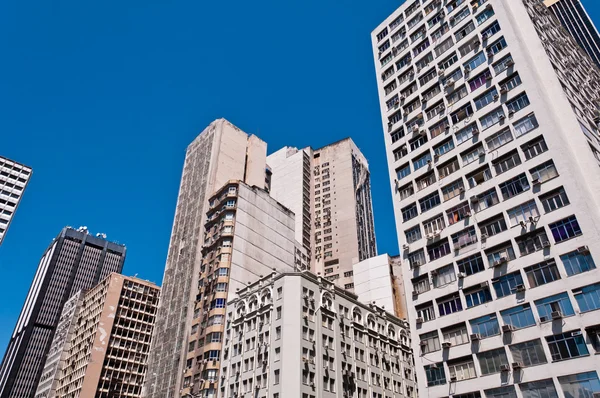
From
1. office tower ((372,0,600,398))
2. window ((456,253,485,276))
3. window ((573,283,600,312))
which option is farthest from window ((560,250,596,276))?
window ((456,253,485,276))

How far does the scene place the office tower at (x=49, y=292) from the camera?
16088 centimetres

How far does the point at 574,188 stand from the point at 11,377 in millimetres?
181593

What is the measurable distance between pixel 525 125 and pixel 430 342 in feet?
72.1

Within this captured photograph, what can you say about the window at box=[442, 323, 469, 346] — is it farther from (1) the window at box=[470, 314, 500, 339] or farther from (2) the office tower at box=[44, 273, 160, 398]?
(2) the office tower at box=[44, 273, 160, 398]

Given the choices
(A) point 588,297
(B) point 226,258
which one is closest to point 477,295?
(A) point 588,297

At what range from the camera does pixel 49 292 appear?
572 feet

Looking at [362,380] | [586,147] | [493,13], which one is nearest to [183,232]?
[362,380]

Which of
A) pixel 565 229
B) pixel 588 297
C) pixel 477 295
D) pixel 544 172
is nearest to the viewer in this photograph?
pixel 588 297

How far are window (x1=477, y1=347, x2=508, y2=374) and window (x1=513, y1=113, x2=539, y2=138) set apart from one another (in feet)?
65.0

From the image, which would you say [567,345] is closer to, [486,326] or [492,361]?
[492,361]

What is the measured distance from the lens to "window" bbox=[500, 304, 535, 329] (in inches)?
1414

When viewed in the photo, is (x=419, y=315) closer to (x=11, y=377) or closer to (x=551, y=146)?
(x=551, y=146)

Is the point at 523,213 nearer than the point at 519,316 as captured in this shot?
No

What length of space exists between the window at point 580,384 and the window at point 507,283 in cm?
755
